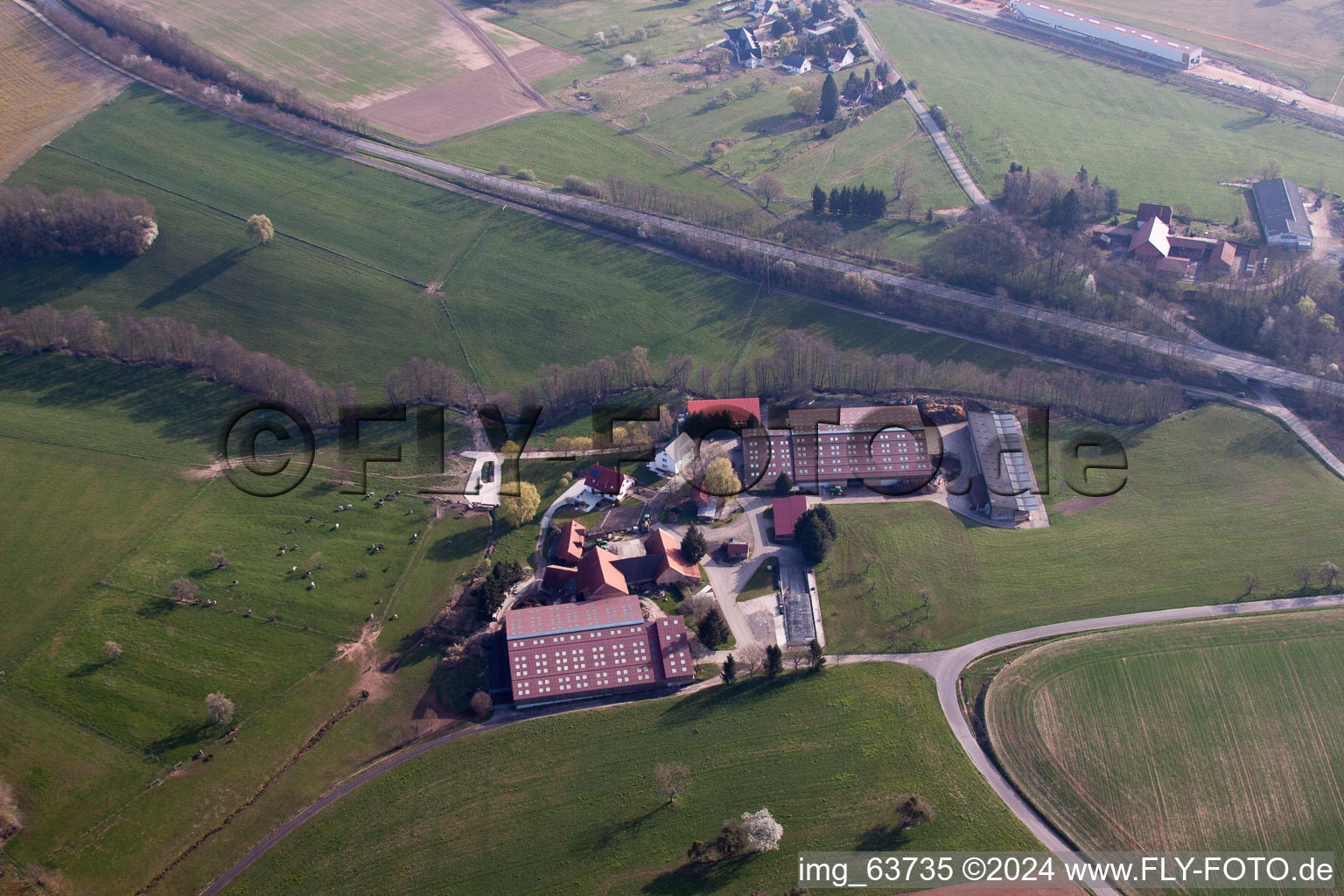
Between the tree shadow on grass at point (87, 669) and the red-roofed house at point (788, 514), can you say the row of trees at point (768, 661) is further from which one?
the tree shadow on grass at point (87, 669)

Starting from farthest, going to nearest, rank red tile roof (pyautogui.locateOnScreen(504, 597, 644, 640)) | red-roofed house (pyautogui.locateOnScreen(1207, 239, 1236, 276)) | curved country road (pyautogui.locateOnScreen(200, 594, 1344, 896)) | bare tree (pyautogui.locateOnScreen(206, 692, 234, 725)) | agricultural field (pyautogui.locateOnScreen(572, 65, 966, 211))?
1. agricultural field (pyautogui.locateOnScreen(572, 65, 966, 211))
2. red-roofed house (pyautogui.locateOnScreen(1207, 239, 1236, 276))
3. red tile roof (pyautogui.locateOnScreen(504, 597, 644, 640))
4. bare tree (pyautogui.locateOnScreen(206, 692, 234, 725))
5. curved country road (pyautogui.locateOnScreen(200, 594, 1344, 896))

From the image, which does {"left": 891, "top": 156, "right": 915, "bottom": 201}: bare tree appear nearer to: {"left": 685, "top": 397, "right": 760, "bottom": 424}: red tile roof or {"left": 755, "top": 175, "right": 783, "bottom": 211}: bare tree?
{"left": 755, "top": 175, "right": 783, "bottom": 211}: bare tree

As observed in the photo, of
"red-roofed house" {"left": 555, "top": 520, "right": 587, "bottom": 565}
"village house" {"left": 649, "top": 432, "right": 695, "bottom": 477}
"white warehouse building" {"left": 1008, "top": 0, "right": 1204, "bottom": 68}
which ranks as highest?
"white warehouse building" {"left": 1008, "top": 0, "right": 1204, "bottom": 68}

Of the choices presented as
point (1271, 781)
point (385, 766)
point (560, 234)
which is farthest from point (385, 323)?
point (1271, 781)

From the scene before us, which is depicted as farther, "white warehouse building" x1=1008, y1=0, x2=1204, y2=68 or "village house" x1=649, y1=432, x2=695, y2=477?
"white warehouse building" x1=1008, y1=0, x2=1204, y2=68

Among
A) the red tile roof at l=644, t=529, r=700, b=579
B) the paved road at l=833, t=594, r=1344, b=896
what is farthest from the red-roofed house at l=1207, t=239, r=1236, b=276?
the red tile roof at l=644, t=529, r=700, b=579

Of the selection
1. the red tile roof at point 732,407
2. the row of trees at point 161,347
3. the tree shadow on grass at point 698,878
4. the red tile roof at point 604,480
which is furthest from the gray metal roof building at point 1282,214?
the row of trees at point 161,347

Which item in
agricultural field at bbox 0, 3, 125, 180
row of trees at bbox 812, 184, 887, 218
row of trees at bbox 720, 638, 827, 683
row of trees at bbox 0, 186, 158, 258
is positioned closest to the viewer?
row of trees at bbox 720, 638, 827, 683
